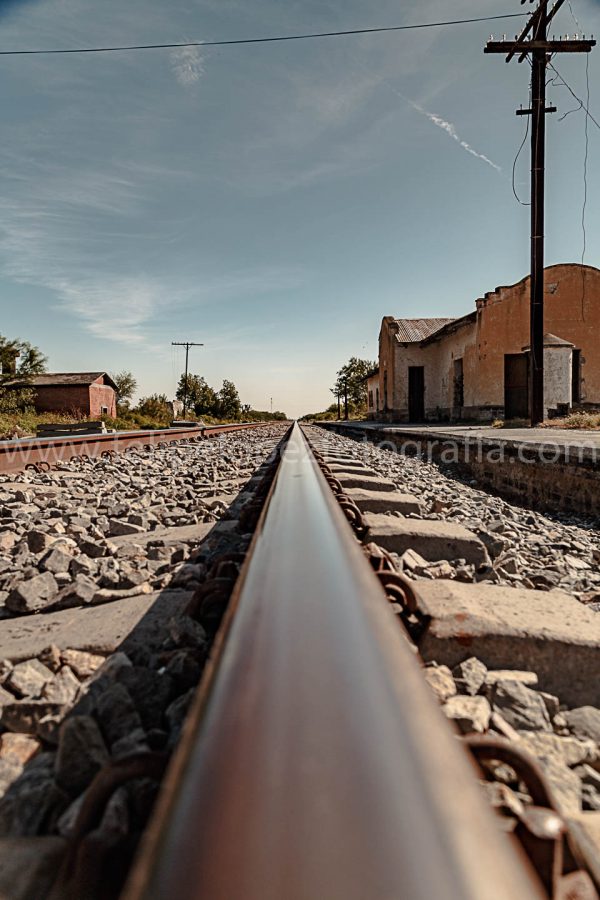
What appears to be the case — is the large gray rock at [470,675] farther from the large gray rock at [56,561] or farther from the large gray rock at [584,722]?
the large gray rock at [56,561]

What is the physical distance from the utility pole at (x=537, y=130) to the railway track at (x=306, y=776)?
45.1 feet

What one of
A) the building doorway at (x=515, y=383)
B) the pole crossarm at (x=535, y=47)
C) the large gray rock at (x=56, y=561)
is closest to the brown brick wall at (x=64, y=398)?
the building doorway at (x=515, y=383)

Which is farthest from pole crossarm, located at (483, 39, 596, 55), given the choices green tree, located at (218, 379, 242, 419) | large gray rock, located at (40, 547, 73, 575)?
green tree, located at (218, 379, 242, 419)

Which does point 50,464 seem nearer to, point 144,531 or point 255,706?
point 144,531

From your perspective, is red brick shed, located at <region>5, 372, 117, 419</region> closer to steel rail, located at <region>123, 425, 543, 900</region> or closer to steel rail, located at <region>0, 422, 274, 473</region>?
steel rail, located at <region>0, 422, 274, 473</region>

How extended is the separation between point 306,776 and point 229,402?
72094mm

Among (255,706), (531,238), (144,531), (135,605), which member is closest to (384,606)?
(255,706)

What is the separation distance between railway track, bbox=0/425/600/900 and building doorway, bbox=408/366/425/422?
1087 inches

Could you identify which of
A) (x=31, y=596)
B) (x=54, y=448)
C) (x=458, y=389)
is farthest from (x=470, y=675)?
(x=458, y=389)

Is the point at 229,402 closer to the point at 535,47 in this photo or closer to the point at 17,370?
the point at 17,370

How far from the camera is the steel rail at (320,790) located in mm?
367

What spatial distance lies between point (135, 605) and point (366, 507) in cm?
179

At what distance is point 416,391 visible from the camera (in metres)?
28.1

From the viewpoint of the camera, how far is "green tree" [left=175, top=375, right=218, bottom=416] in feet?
218
